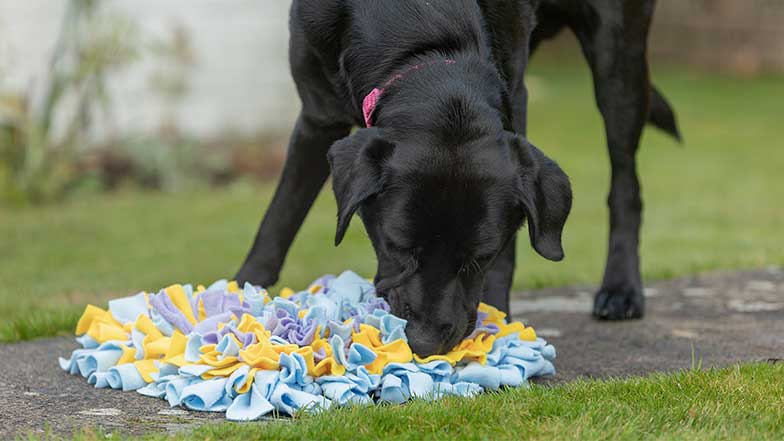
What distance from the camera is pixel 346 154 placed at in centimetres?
314

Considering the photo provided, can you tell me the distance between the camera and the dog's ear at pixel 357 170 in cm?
304

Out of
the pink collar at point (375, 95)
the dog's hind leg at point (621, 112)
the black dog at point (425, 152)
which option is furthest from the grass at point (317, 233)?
the pink collar at point (375, 95)

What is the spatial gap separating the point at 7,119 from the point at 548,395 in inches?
250

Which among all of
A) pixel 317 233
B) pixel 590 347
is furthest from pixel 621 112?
pixel 317 233

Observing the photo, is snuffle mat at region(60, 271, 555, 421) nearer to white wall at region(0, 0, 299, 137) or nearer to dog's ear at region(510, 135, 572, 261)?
dog's ear at region(510, 135, 572, 261)

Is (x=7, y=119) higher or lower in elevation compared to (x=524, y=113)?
lower

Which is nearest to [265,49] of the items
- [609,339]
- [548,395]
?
[609,339]

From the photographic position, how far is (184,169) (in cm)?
938

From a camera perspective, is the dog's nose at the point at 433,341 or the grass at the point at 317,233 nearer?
the dog's nose at the point at 433,341

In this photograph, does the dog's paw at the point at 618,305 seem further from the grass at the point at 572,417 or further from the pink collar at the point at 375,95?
the pink collar at the point at 375,95

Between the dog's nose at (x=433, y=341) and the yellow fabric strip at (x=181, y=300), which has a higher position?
the dog's nose at (x=433, y=341)

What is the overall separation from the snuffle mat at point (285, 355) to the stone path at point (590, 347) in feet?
0.27

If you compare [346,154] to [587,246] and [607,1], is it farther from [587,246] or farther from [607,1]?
[587,246]

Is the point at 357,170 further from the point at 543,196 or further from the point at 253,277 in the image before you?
the point at 253,277
